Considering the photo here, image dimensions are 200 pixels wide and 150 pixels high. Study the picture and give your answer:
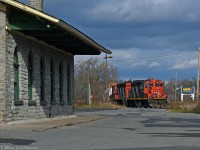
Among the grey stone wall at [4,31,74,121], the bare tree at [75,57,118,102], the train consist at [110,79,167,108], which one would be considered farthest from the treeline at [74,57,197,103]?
the grey stone wall at [4,31,74,121]

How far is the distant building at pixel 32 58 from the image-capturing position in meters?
21.2

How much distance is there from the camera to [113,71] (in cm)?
10688

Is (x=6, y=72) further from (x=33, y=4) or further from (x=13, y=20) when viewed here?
(x=33, y=4)

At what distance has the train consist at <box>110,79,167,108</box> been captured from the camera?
62438 mm

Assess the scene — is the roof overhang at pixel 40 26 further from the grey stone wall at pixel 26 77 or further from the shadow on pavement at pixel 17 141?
the shadow on pavement at pixel 17 141

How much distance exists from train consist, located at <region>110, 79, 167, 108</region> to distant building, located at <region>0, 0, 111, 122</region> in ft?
104

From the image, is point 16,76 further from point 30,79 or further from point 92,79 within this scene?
point 92,79

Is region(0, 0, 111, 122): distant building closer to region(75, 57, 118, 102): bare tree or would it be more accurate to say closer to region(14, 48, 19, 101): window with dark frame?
region(14, 48, 19, 101): window with dark frame

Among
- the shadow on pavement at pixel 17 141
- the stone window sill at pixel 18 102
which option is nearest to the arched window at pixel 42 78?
the stone window sill at pixel 18 102

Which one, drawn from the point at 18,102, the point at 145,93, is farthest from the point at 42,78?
the point at 145,93

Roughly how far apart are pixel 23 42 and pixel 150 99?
133 ft

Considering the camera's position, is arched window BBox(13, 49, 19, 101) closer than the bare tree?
Yes

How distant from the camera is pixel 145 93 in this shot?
62594 mm

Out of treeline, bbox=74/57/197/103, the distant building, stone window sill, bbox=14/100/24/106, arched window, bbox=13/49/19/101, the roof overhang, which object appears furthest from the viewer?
treeline, bbox=74/57/197/103
